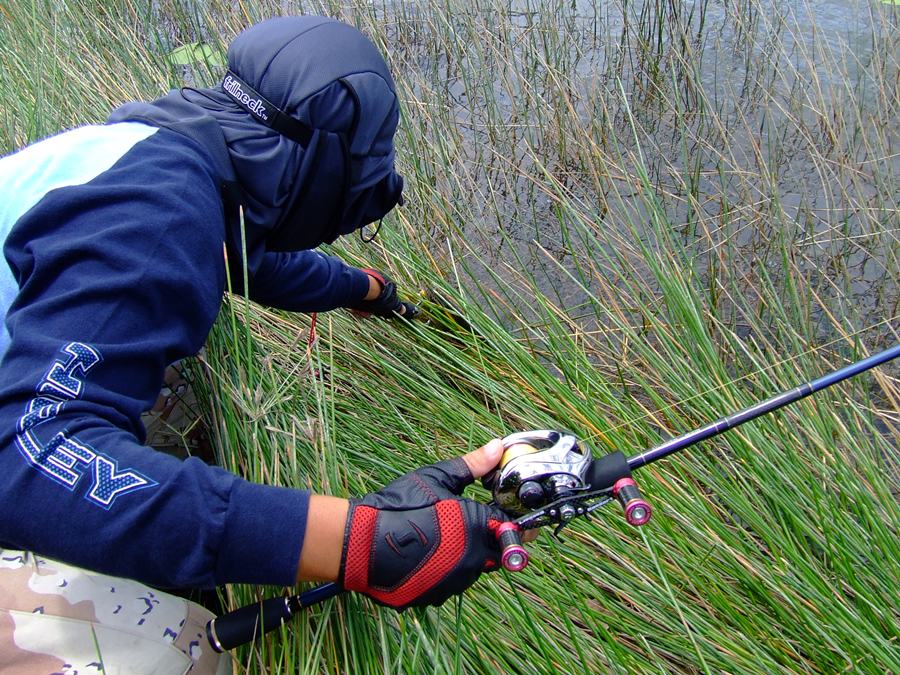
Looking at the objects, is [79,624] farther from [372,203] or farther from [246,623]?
[372,203]

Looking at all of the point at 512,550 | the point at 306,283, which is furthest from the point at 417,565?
the point at 306,283

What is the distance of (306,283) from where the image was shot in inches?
82.6

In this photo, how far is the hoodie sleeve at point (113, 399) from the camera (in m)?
1.06

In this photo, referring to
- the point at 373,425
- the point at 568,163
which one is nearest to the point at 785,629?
the point at 373,425

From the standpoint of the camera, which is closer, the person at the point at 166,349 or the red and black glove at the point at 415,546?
the person at the point at 166,349

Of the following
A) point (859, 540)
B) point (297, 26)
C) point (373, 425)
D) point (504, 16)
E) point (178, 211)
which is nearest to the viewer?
point (178, 211)

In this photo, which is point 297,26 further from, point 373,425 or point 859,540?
point 859,540

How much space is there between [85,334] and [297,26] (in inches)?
30.3

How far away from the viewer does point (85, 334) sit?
1.09 meters

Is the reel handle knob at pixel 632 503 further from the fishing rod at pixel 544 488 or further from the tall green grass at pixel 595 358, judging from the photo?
the tall green grass at pixel 595 358

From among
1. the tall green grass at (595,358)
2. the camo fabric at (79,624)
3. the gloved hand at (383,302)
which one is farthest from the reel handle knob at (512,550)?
the gloved hand at (383,302)

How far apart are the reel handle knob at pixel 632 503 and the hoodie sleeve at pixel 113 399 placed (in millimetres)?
518

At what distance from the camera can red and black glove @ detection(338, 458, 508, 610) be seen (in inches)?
→ 48.9

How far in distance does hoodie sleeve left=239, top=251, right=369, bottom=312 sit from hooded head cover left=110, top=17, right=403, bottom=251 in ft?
1.46
